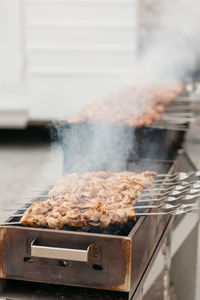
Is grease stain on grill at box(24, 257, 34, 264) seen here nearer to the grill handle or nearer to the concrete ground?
the grill handle

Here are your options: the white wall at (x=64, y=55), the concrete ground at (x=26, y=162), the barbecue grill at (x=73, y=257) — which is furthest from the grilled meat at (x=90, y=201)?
the white wall at (x=64, y=55)

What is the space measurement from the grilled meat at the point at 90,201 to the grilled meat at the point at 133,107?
0.73 metres

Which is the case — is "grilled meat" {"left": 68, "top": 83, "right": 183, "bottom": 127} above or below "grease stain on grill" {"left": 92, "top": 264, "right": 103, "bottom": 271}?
above

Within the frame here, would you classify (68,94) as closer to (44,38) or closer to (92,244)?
(44,38)

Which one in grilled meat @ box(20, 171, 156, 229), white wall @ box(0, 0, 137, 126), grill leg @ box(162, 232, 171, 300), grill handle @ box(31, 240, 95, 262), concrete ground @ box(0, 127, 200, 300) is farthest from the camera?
white wall @ box(0, 0, 137, 126)

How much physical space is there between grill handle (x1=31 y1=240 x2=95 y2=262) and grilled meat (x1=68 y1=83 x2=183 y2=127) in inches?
54.9

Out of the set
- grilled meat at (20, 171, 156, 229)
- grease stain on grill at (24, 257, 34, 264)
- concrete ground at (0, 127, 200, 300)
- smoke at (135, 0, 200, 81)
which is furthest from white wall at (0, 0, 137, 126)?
grease stain on grill at (24, 257, 34, 264)

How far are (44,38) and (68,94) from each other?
91 centimetres

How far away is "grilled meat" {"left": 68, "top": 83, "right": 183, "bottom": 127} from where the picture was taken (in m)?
2.82

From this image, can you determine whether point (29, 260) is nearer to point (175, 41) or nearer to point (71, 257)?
point (71, 257)

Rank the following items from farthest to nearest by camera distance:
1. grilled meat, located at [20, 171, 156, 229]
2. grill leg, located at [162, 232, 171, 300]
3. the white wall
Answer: the white wall < grill leg, located at [162, 232, 171, 300] < grilled meat, located at [20, 171, 156, 229]

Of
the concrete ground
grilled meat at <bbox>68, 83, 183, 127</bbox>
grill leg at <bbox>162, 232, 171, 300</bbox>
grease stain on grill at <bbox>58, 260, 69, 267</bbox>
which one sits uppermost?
grilled meat at <bbox>68, 83, 183, 127</bbox>

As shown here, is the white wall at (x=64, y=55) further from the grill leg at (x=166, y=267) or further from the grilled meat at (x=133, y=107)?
the grill leg at (x=166, y=267)

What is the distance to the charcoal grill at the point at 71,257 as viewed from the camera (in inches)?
55.4
